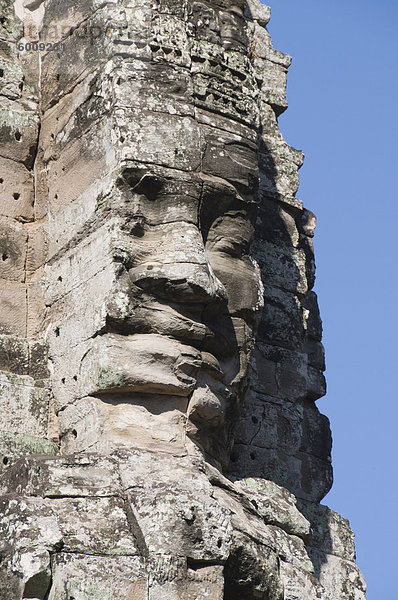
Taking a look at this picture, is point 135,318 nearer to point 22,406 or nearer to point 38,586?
point 22,406

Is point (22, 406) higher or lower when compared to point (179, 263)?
lower

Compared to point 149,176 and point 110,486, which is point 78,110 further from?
point 110,486

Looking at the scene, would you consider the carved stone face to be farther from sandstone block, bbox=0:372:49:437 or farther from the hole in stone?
the hole in stone

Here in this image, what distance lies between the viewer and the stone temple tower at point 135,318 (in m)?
7.90

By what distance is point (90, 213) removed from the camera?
353 inches

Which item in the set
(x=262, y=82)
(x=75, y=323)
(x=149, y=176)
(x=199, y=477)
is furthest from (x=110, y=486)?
(x=262, y=82)

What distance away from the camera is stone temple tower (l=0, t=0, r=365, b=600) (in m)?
7.90

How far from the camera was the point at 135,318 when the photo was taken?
8570mm

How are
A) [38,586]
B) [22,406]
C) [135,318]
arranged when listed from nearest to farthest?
[38,586]
[135,318]
[22,406]

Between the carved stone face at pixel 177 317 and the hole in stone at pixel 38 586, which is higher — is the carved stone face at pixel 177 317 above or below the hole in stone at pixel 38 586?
above

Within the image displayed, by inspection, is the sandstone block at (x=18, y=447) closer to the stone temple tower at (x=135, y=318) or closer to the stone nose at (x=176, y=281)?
the stone temple tower at (x=135, y=318)

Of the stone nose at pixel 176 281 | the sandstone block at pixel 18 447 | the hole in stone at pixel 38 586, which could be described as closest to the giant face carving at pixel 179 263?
the stone nose at pixel 176 281

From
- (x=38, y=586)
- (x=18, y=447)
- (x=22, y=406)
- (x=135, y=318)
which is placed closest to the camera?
(x=38, y=586)

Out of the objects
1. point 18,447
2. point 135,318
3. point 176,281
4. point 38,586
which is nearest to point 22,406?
point 18,447
